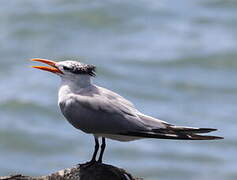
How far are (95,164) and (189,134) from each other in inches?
48.1

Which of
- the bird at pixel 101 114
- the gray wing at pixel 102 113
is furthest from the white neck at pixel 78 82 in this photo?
the gray wing at pixel 102 113

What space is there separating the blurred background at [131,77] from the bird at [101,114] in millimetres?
13987

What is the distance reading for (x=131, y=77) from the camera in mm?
29406

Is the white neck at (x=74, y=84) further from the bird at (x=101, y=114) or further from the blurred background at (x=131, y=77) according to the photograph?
the blurred background at (x=131, y=77)

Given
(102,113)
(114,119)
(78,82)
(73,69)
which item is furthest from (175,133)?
(73,69)

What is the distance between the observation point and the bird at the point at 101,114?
9961mm

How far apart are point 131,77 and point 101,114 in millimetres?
19224

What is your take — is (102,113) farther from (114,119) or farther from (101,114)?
(114,119)

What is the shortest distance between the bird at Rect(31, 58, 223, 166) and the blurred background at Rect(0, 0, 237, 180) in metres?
14.0

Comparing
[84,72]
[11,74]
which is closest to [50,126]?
[11,74]

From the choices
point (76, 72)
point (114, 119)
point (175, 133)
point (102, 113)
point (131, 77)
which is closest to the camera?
point (175, 133)

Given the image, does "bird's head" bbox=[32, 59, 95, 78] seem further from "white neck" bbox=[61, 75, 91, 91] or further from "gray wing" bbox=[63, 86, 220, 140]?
"gray wing" bbox=[63, 86, 220, 140]

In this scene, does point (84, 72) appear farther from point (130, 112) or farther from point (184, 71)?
point (184, 71)

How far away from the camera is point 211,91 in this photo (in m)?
28.9
